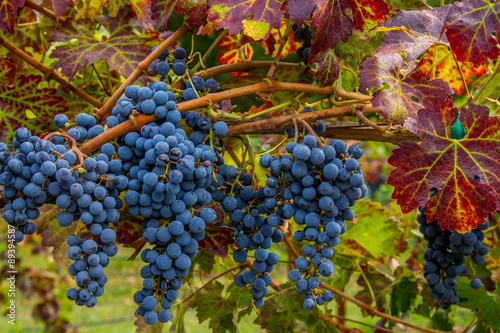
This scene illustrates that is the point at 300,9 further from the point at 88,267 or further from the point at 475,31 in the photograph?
the point at 88,267

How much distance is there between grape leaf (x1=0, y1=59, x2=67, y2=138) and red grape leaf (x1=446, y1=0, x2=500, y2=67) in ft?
3.27

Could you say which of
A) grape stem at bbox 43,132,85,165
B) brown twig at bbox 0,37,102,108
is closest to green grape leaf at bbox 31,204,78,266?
brown twig at bbox 0,37,102,108

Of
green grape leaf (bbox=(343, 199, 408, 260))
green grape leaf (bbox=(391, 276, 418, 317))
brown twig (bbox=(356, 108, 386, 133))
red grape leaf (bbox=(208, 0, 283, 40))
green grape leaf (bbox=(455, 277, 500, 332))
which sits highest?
red grape leaf (bbox=(208, 0, 283, 40))

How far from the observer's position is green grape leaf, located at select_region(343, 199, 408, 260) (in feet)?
4.85

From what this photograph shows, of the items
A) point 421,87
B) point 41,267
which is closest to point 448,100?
point 421,87

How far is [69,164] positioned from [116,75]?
0.73 metres

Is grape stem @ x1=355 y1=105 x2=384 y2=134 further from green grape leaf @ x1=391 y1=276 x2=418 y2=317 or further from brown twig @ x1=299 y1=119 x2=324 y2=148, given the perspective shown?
green grape leaf @ x1=391 y1=276 x2=418 y2=317

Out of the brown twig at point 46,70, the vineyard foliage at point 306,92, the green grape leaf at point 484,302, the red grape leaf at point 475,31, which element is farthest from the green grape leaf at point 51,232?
the green grape leaf at point 484,302

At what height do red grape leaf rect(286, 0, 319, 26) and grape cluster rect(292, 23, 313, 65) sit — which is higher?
red grape leaf rect(286, 0, 319, 26)

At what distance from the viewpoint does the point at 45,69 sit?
1.28 metres

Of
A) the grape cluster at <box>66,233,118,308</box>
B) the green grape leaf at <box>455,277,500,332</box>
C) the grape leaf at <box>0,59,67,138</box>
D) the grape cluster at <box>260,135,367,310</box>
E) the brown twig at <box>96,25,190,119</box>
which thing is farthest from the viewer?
the green grape leaf at <box>455,277,500,332</box>

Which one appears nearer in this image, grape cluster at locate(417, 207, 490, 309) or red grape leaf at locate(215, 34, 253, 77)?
grape cluster at locate(417, 207, 490, 309)

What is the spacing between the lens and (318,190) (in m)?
0.90

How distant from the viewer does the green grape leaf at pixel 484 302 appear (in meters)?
1.34
